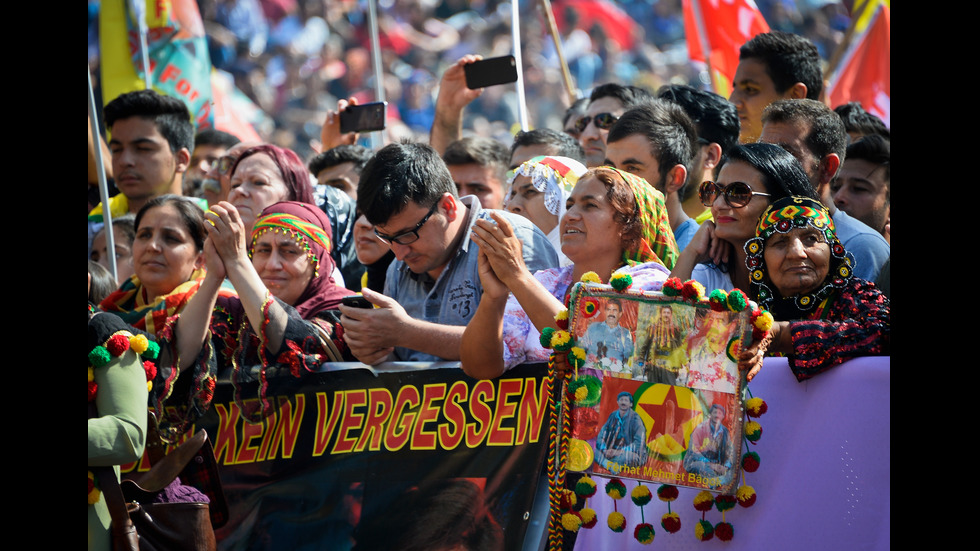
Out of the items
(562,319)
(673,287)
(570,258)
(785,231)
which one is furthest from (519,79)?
(673,287)

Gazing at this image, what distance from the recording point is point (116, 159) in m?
6.76

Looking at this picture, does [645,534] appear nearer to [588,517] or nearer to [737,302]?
[588,517]

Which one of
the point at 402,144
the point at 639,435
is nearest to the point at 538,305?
the point at 639,435

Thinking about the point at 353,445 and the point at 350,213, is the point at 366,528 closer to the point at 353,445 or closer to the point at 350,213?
the point at 353,445

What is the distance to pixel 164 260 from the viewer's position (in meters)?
5.02

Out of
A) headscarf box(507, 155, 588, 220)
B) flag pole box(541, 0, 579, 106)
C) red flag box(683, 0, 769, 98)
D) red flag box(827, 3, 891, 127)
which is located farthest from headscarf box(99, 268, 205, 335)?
red flag box(827, 3, 891, 127)

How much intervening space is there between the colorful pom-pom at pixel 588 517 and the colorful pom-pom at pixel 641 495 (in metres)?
0.13

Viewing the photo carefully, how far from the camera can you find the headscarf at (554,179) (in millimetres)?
4922

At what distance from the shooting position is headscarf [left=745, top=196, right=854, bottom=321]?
338 centimetres

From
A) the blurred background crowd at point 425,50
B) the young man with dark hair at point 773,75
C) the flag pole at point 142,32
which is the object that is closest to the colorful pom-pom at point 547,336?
the young man with dark hair at point 773,75

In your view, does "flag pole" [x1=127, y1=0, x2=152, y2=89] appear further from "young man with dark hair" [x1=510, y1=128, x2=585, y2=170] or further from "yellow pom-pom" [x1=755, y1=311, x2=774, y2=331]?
"yellow pom-pom" [x1=755, y1=311, x2=774, y2=331]

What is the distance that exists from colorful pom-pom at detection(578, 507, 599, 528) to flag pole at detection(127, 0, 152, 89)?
18.3 ft

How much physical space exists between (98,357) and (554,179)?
2.17 metres

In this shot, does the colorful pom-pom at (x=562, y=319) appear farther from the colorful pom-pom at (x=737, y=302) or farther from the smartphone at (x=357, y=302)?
the smartphone at (x=357, y=302)
